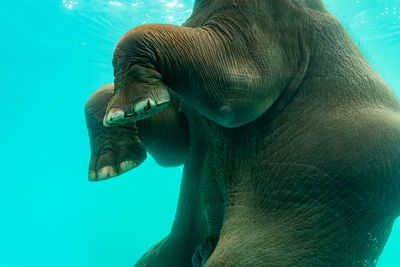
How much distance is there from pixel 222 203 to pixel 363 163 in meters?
0.58

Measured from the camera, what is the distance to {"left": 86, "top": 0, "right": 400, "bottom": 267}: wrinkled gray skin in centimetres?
105

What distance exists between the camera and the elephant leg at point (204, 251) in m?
1.45

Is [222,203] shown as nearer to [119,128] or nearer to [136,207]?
[119,128]

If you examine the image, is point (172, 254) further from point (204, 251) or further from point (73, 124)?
point (73, 124)

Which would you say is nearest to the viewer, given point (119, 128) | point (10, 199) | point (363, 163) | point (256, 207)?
point (363, 163)

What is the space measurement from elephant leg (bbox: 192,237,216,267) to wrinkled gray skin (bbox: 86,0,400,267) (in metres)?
0.22

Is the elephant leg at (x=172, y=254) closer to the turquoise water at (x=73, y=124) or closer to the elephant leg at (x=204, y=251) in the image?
the elephant leg at (x=204, y=251)

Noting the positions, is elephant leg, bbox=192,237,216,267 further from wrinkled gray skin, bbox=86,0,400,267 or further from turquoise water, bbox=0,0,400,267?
turquoise water, bbox=0,0,400,267

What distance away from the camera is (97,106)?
1.44 m

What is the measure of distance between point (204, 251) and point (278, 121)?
0.65 metres

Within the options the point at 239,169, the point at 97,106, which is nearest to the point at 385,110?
the point at 239,169

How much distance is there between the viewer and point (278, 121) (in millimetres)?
1253

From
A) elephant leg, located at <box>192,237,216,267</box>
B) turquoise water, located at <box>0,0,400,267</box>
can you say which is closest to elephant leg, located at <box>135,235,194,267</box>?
elephant leg, located at <box>192,237,216,267</box>

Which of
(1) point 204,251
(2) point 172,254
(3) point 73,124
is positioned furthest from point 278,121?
(3) point 73,124
